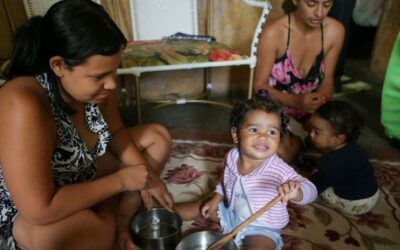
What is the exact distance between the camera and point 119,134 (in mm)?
1259

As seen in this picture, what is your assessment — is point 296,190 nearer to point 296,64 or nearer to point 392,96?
point 296,64

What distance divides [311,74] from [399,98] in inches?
18.9

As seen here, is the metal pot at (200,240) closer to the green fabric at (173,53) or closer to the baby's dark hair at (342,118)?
the baby's dark hair at (342,118)

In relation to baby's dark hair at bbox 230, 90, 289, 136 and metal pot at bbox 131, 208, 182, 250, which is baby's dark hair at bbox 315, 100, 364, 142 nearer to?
baby's dark hair at bbox 230, 90, 289, 136

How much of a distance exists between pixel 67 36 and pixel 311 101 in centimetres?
108

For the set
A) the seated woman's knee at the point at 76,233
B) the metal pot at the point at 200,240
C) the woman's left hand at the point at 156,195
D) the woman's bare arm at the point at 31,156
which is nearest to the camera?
the woman's bare arm at the point at 31,156

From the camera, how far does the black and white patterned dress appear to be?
0.99m

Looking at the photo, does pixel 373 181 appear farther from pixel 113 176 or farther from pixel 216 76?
pixel 216 76

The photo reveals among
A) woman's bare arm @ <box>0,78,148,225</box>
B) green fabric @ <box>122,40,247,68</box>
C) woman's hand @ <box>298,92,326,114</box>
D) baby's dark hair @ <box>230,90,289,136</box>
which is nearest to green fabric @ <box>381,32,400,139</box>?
woman's hand @ <box>298,92,326,114</box>

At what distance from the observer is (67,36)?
0.81 metres

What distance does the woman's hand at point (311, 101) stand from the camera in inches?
61.6

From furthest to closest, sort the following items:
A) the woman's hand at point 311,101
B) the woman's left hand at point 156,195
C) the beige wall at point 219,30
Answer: the beige wall at point 219,30 → the woman's hand at point 311,101 → the woman's left hand at point 156,195

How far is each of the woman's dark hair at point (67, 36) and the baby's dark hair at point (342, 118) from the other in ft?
2.66

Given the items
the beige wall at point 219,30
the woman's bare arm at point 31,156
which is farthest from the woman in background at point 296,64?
the woman's bare arm at point 31,156
